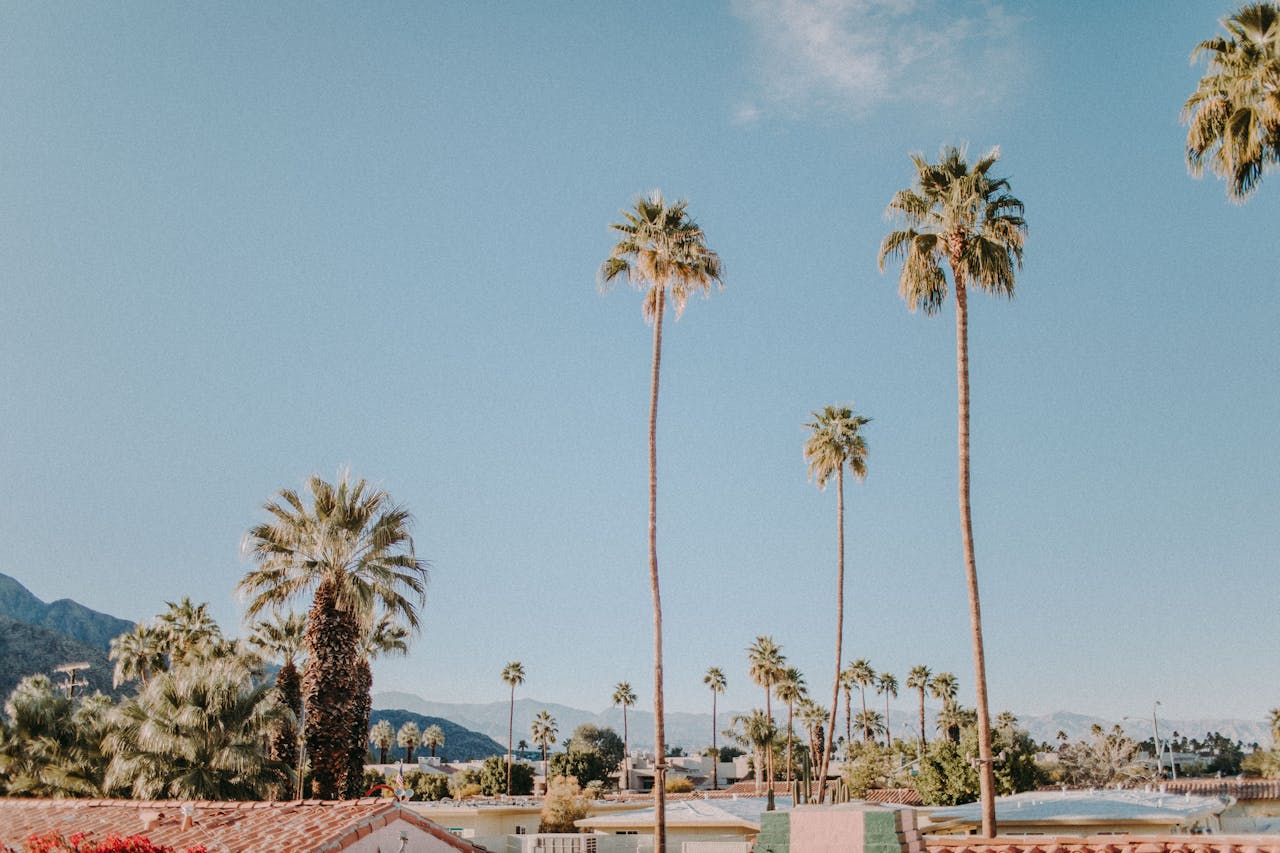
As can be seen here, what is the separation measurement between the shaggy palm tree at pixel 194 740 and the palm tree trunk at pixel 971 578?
1656 cm

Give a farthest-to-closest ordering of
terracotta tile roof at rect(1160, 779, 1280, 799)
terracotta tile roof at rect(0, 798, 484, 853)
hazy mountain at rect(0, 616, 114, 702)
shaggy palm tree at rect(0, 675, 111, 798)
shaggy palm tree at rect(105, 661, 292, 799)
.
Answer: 1. hazy mountain at rect(0, 616, 114, 702)
2. terracotta tile roof at rect(1160, 779, 1280, 799)
3. shaggy palm tree at rect(0, 675, 111, 798)
4. shaggy palm tree at rect(105, 661, 292, 799)
5. terracotta tile roof at rect(0, 798, 484, 853)

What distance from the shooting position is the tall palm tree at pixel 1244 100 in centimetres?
1508

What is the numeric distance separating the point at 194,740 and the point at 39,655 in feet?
485

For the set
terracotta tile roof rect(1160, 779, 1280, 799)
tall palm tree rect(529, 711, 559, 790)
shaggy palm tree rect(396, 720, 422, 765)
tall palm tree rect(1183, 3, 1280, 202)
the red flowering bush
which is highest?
tall palm tree rect(1183, 3, 1280, 202)

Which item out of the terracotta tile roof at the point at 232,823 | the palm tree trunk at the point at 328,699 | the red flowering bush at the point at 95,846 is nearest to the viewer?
the red flowering bush at the point at 95,846

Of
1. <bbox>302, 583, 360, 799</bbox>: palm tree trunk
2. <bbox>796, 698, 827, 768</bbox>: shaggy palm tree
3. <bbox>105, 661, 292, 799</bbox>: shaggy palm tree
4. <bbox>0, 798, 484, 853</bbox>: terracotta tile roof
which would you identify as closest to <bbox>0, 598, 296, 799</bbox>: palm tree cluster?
<bbox>105, 661, 292, 799</bbox>: shaggy palm tree

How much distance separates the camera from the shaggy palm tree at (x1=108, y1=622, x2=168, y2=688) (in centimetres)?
4550

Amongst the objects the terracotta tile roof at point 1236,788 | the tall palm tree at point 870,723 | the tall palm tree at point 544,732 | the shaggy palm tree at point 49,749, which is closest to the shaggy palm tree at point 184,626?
the shaggy palm tree at point 49,749

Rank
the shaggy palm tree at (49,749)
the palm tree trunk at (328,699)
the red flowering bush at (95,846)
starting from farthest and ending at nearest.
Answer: the shaggy palm tree at (49,749), the palm tree trunk at (328,699), the red flowering bush at (95,846)

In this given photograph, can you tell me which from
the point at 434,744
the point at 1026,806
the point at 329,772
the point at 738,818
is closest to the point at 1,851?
the point at 329,772

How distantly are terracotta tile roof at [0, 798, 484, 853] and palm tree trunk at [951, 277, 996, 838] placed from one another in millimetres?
9865

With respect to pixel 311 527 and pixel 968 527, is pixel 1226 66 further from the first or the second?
pixel 311 527

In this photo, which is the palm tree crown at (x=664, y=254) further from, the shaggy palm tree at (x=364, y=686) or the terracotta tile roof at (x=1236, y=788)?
the terracotta tile roof at (x=1236, y=788)

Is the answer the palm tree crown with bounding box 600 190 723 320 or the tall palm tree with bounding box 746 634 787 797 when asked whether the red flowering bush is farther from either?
the tall palm tree with bounding box 746 634 787 797
